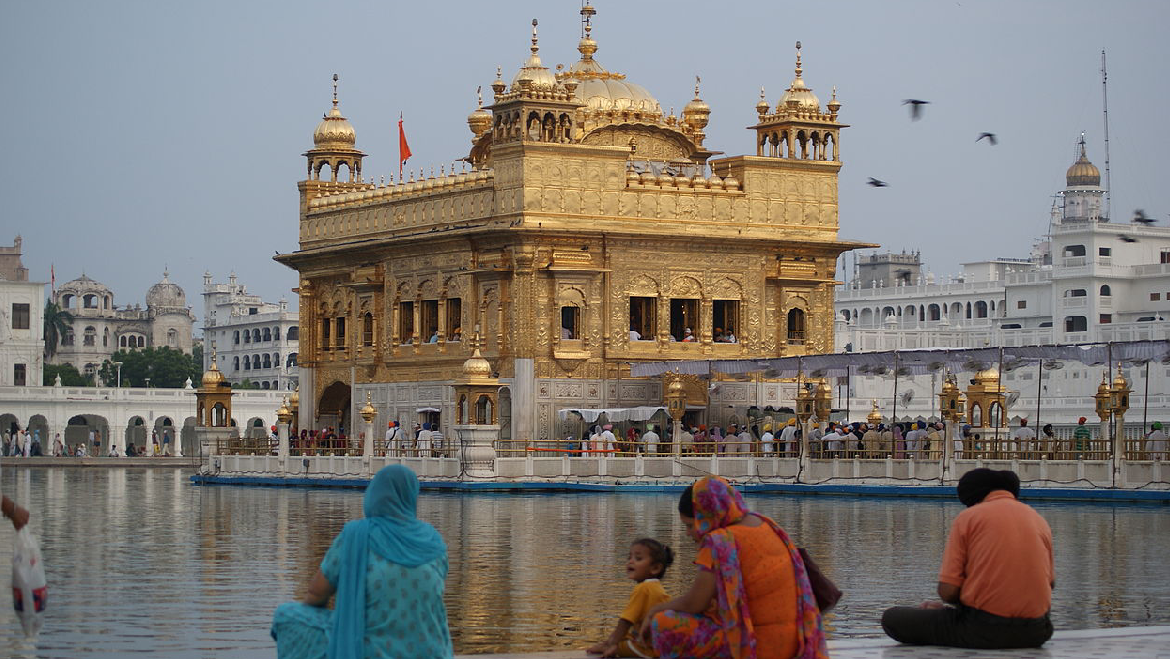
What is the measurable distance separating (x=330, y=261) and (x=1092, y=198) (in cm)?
6950

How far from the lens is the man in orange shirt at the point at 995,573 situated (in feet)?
33.6

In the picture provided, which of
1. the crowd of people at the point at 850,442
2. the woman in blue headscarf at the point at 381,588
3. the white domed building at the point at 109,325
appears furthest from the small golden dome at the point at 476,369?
the white domed building at the point at 109,325

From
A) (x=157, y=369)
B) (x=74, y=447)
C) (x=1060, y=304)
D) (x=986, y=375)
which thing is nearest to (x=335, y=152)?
(x=986, y=375)

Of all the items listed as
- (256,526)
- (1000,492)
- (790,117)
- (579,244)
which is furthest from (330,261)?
(1000,492)

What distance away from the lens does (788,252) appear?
134 ft

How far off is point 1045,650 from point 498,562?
7260mm

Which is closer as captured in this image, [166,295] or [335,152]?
[335,152]

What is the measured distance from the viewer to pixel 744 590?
30.3ft

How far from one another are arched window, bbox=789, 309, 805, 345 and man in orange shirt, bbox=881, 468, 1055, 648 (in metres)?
30.8

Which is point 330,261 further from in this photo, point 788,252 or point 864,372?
point 864,372

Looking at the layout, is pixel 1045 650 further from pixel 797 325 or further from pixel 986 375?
pixel 797 325

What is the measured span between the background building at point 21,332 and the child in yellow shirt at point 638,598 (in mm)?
81970

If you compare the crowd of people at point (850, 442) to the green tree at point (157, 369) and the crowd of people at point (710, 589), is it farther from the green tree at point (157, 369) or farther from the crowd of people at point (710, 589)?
the green tree at point (157, 369)

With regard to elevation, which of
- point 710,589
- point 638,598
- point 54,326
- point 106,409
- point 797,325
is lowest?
point 638,598
